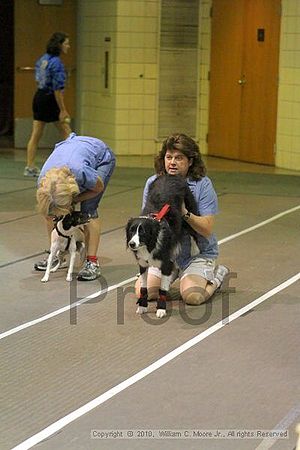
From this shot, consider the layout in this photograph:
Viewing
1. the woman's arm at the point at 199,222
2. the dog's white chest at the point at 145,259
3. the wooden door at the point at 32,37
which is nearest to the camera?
the dog's white chest at the point at 145,259

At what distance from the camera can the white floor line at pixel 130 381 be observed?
13.7 feet

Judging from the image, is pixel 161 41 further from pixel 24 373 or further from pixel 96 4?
pixel 24 373

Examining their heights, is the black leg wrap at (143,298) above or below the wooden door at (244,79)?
below

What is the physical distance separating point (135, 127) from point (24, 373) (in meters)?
9.12

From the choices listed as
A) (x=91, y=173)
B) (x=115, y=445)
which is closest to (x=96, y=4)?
(x=91, y=173)

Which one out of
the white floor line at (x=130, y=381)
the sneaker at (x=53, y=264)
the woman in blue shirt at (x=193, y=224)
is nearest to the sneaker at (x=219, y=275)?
the woman in blue shirt at (x=193, y=224)

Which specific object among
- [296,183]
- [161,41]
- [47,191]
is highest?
[161,41]

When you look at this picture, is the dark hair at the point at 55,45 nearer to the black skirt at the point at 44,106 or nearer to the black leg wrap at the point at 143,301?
the black skirt at the point at 44,106

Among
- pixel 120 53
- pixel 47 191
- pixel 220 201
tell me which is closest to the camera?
pixel 47 191

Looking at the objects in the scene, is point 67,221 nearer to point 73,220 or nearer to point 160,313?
point 73,220

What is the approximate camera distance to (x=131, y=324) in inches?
231

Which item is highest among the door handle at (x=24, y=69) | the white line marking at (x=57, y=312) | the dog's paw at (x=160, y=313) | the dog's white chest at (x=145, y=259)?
the door handle at (x=24, y=69)

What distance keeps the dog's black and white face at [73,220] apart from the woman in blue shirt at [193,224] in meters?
0.65

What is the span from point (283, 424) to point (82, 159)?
2990 mm
